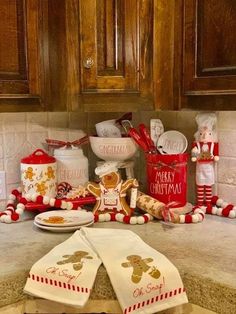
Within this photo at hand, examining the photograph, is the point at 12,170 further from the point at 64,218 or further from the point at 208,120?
the point at 208,120

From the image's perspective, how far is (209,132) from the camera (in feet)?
4.93

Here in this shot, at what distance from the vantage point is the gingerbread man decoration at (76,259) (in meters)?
1.04

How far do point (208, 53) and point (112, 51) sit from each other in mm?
299

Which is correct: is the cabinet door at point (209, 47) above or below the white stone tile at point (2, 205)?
above

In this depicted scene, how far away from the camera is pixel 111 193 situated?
1497 mm

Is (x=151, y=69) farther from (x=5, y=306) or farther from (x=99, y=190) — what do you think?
(x=5, y=306)

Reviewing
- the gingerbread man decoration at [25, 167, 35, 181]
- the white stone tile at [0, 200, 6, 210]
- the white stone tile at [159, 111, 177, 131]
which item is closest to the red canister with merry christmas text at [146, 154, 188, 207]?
the white stone tile at [159, 111, 177, 131]

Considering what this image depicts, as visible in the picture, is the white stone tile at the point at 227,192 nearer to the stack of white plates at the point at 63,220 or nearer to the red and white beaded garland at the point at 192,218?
the red and white beaded garland at the point at 192,218

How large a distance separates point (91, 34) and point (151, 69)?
0.21 m

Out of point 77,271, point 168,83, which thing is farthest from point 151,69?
point 77,271

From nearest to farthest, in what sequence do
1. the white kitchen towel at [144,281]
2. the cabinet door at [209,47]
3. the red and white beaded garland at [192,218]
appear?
the white kitchen towel at [144,281] < the cabinet door at [209,47] < the red and white beaded garland at [192,218]

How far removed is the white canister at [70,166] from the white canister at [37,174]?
70mm

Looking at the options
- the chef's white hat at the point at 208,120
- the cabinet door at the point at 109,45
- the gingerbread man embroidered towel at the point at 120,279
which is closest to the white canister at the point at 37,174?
the cabinet door at the point at 109,45

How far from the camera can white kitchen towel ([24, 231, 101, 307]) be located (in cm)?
98
